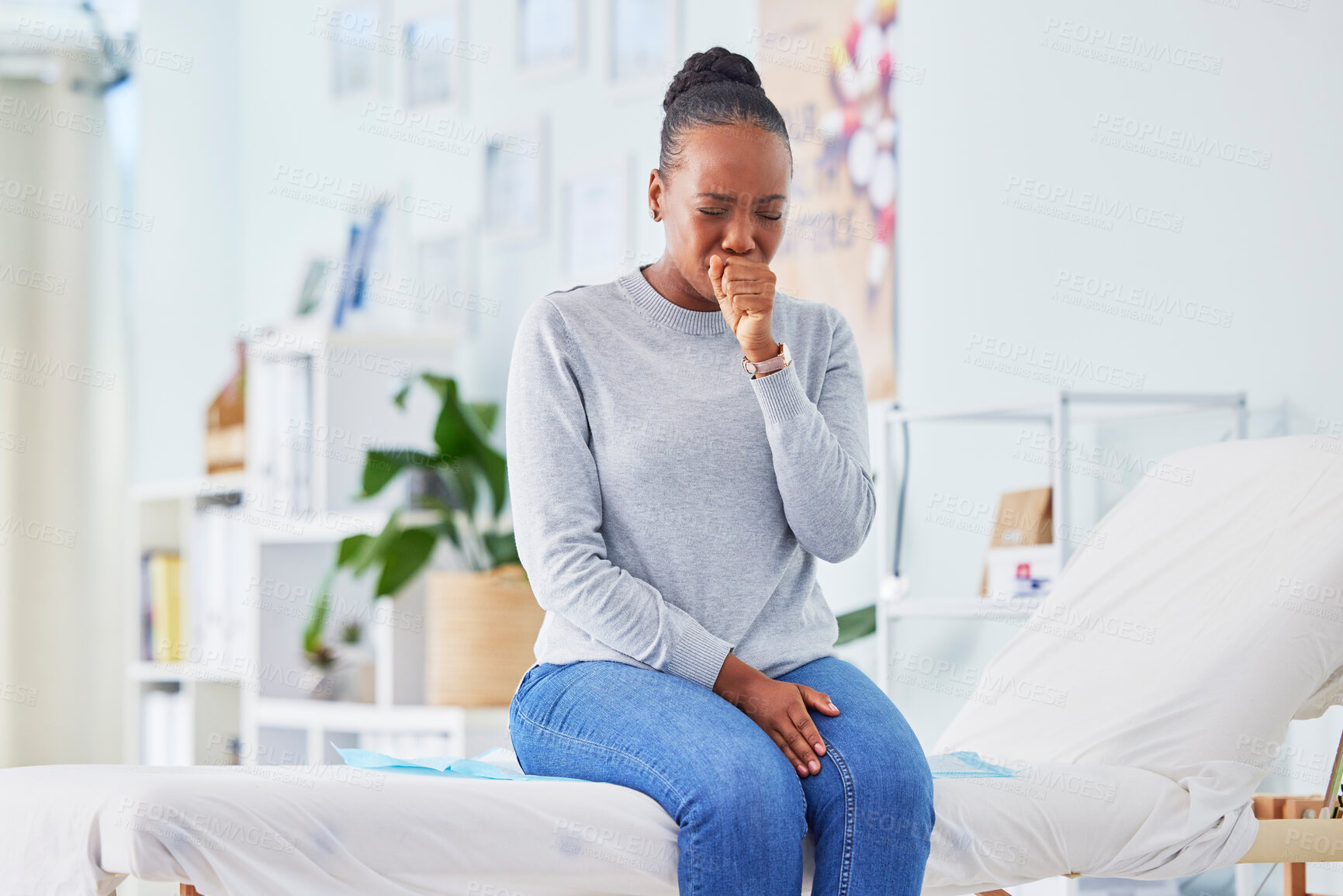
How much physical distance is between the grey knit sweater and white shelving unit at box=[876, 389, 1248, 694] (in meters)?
0.59

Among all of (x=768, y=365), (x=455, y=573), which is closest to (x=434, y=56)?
(x=455, y=573)

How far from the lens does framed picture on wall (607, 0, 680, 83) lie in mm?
2697

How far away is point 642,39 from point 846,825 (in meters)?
2.02

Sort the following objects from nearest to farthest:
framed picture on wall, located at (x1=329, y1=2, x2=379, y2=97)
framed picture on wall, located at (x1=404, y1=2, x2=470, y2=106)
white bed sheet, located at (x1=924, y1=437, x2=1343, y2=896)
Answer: white bed sheet, located at (x1=924, y1=437, x2=1343, y2=896) → framed picture on wall, located at (x1=404, y1=2, x2=470, y2=106) → framed picture on wall, located at (x1=329, y1=2, x2=379, y2=97)

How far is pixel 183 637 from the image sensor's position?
132 inches

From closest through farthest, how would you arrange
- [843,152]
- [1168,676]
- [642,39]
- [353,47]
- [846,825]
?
[846,825] < [1168,676] < [843,152] < [642,39] < [353,47]

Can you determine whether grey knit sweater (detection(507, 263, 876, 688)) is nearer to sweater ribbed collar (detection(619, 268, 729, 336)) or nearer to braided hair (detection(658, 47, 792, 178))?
sweater ribbed collar (detection(619, 268, 729, 336))

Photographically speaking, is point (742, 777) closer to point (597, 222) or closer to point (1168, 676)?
point (1168, 676)

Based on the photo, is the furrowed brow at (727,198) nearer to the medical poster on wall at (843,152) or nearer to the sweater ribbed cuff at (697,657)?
the sweater ribbed cuff at (697,657)

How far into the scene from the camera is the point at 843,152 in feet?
8.04

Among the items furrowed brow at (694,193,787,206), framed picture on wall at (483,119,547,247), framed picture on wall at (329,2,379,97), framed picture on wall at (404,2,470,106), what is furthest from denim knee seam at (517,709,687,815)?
framed picture on wall at (329,2,379,97)

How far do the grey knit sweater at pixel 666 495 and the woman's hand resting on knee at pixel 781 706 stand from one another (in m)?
0.02

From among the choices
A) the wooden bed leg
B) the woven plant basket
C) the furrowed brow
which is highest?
the furrowed brow

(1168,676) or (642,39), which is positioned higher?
(642,39)
